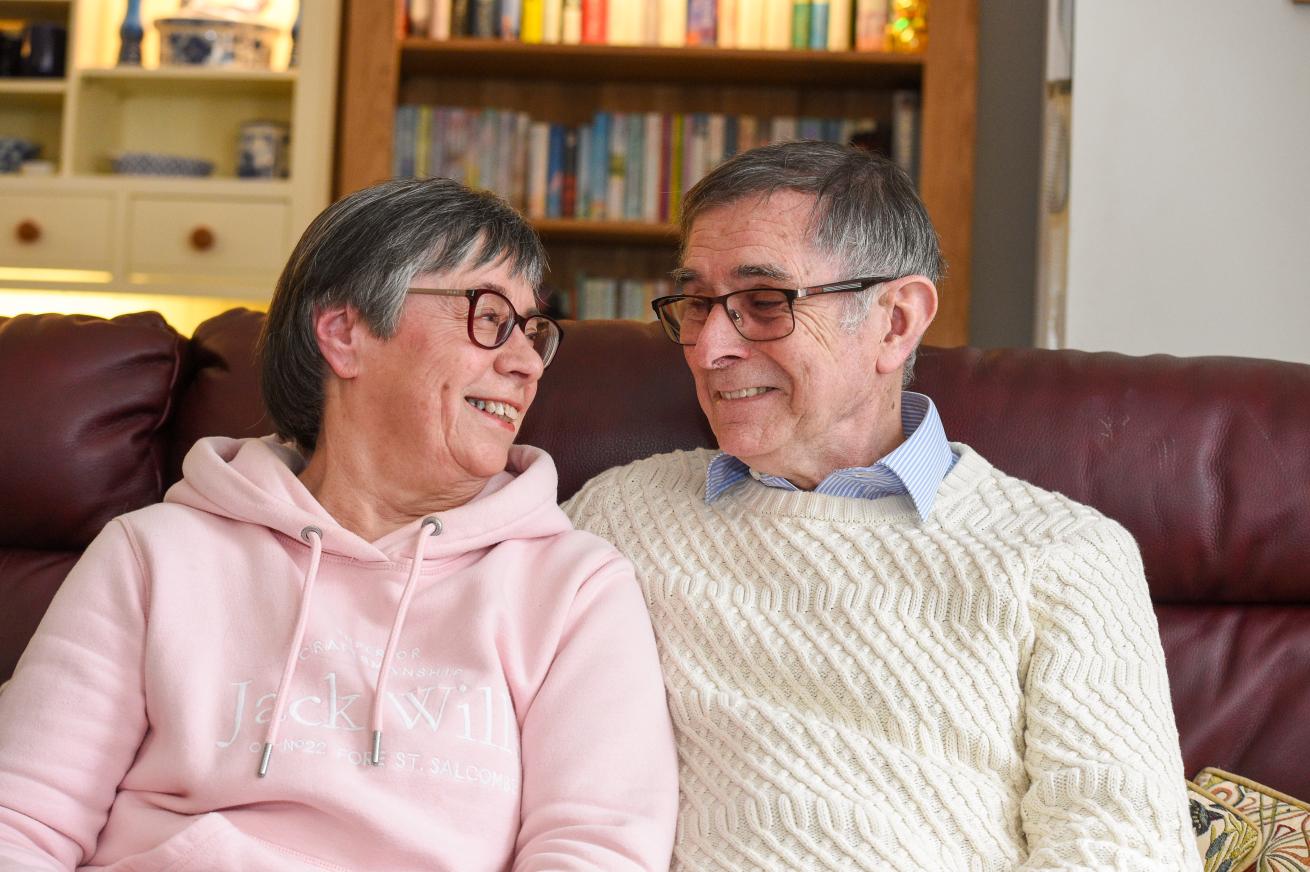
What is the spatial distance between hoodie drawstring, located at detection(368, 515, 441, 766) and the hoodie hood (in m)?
0.02

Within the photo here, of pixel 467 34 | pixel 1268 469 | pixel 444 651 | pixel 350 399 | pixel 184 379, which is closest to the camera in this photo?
pixel 444 651

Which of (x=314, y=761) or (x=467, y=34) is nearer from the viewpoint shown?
(x=314, y=761)

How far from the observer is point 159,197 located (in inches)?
139

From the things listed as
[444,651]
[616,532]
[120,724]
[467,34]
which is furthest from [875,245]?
[467,34]

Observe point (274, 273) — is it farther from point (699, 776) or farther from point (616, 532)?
point (699, 776)

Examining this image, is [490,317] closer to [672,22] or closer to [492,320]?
[492,320]

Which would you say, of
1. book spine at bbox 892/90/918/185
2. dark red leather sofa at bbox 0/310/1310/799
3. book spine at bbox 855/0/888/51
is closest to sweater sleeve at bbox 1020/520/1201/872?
dark red leather sofa at bbox 0/310/1310/799

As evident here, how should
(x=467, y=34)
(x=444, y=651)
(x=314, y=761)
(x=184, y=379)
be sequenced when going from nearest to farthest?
1. (x=314, y=761)
2. (x=444, y=651)
3. (x=184, y=379)
4. (x=467, y=34)

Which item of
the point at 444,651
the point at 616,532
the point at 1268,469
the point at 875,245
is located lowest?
the point at 444,651

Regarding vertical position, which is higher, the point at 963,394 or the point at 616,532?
the point at 963,394

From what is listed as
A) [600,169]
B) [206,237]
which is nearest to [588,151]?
[600,169]

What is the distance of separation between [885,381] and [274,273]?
7.61 feet

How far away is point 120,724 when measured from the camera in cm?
135

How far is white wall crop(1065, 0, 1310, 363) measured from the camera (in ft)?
8.71
